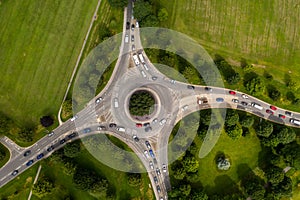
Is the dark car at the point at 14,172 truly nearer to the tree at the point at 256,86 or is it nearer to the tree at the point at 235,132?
the tree at the point at 235,132

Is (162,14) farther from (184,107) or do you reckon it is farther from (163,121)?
(163,121)

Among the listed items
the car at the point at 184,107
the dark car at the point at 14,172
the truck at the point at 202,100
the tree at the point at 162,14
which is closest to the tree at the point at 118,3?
the tree at the point at 162,14


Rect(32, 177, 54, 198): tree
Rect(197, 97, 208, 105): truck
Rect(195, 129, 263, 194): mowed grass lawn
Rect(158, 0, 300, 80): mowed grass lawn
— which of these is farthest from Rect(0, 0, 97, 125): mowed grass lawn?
Rect(195, 129, 263, 194): mowed grass lawn

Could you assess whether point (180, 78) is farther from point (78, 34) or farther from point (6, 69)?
point (6, 69)

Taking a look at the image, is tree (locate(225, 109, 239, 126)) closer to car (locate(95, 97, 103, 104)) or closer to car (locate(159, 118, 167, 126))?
car (locate(159, 118, 167, 126))

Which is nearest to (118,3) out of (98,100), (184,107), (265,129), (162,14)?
(162,14)

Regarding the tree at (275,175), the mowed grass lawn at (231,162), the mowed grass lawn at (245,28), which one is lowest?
the tree at (275,175)
